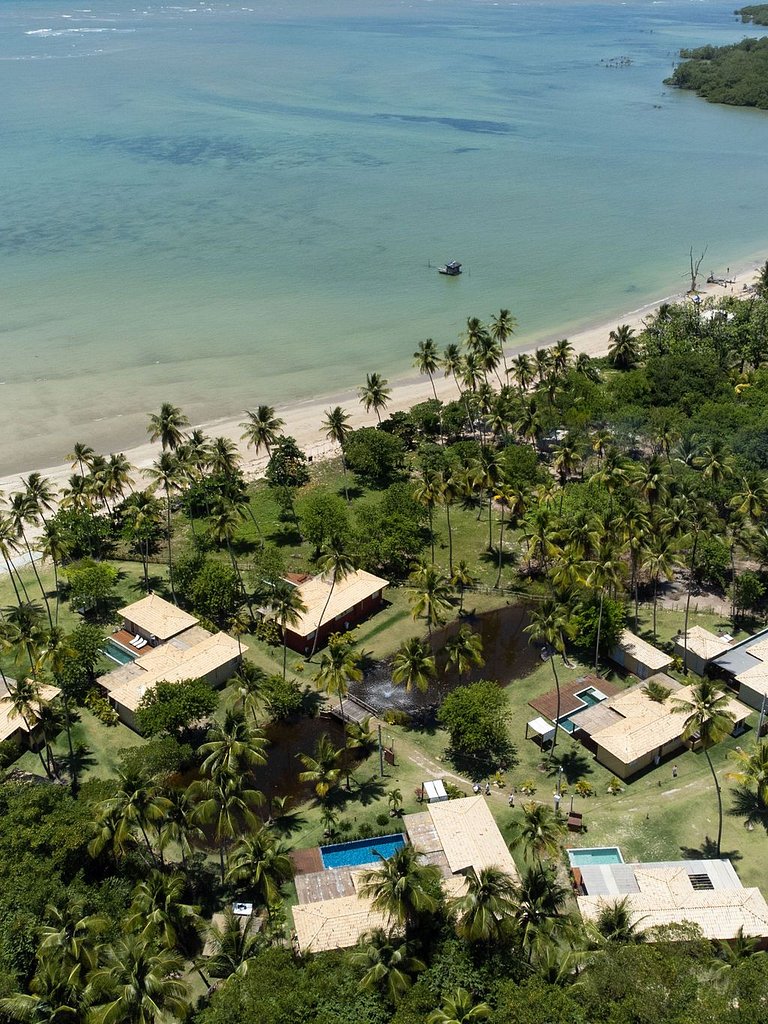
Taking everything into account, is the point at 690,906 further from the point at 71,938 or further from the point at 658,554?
the point at 71,938

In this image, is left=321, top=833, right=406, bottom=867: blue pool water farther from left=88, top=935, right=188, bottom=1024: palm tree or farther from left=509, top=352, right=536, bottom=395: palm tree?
left=509, top=352, right=536, bottom=395: palm tree

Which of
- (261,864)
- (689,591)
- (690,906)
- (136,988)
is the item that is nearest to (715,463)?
(689,591)

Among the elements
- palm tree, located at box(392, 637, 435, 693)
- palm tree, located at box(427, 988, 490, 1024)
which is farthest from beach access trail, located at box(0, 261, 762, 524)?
palm tree, located at box(427, 988, 490, 1024)

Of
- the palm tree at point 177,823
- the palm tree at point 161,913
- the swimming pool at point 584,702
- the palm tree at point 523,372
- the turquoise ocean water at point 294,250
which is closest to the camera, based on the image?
the palm tree at point 161,913

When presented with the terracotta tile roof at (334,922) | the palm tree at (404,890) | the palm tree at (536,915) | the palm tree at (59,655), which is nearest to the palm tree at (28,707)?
the palm tree at (59,655)

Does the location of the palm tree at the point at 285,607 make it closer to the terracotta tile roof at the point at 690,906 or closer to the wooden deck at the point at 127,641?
the wooden deck at the point at 127,641
